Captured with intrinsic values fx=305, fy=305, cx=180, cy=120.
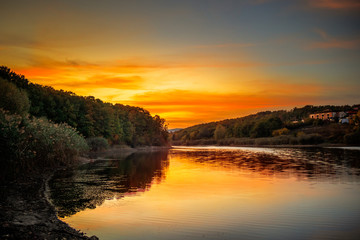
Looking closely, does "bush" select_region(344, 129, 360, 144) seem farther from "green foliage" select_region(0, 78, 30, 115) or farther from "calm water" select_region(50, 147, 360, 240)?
"green foliage" select_region(0, 78, 30, 115)

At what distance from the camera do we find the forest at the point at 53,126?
19578 mm

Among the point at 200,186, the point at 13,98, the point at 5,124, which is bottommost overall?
the point at 200,186

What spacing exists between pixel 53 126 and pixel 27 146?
10126 mm

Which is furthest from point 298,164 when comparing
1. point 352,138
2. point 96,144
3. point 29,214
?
point 352,138

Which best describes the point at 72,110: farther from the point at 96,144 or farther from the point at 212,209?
the point at 212,209

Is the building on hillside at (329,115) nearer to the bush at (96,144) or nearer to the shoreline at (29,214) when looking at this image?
the bush at (96,144)

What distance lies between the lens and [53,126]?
101 feet

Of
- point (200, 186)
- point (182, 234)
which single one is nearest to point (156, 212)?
point (182, 234)

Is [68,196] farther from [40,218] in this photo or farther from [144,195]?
[40,218]

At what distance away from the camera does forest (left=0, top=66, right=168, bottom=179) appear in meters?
19.6

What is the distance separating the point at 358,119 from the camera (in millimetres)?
94688

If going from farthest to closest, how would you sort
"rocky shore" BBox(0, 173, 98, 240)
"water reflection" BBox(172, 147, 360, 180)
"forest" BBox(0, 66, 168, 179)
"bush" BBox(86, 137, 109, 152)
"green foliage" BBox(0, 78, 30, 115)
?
"bush" BBox(86, 137, 109, 152) < "green foliage" BBox(0, 78, 30, 115) < "water reflection" BBox(172, 147, 360, 180) < "forest" BBox(0, 66, 168, 179) < "rocky shore" BBox(0, 173, 98, 240)

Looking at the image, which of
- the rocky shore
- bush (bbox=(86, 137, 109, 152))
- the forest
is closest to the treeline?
the forest

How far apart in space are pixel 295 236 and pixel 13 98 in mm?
40859
